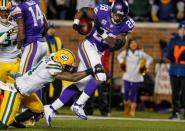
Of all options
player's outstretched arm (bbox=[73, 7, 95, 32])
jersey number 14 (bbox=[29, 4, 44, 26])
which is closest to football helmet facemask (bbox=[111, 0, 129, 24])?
player's outstretched arm (bbox=[73, 7, 95, 32])

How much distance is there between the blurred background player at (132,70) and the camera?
18266 mm

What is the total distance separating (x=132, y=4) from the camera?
21.3 m

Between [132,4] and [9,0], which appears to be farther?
[132,4]

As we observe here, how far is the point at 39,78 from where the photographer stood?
1161cm

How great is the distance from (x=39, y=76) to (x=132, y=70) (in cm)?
706

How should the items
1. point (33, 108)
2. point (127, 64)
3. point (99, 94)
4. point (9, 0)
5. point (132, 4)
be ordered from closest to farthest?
point (33, 108) < point (9, 0) < point (99, 94) < point (127, 64) < point (132, 4)

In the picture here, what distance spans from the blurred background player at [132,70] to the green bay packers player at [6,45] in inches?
228

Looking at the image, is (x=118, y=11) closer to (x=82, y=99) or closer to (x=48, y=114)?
(x=82, y=99)

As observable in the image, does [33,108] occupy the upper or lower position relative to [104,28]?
lower

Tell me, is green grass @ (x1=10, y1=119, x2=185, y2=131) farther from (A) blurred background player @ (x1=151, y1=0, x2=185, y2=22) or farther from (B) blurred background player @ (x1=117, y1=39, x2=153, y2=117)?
(A) blurred background player @ (x1=151, y1=0, x2=185, y2=22)

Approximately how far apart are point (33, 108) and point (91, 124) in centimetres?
170

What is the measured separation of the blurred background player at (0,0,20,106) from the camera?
12570 millimetres

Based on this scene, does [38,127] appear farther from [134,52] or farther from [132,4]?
[132,4]

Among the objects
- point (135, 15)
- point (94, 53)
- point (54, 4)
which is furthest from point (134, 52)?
point (94, 53)
